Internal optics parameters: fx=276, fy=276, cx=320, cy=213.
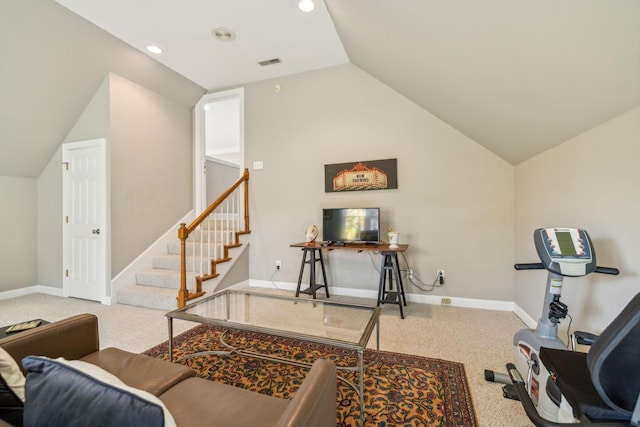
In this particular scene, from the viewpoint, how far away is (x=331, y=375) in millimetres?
1050

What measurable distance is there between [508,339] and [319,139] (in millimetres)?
3200

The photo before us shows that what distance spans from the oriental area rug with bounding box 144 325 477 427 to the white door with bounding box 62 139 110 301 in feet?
6.59

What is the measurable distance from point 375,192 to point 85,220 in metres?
3.92

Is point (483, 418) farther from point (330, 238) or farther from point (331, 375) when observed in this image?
point (330, 238)

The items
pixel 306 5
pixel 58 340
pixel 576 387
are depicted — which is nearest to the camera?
pixel 576 387

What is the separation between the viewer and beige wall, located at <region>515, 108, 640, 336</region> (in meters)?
1.54

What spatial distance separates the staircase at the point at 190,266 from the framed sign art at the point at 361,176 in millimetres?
1409

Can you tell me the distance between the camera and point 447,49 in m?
2.08

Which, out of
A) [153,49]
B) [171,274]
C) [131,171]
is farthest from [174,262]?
[153,49]

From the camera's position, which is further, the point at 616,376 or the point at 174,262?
the point at 174,262

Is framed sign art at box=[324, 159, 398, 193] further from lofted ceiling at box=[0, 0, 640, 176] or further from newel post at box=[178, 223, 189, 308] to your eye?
newel post at box=[178, 223, 189, 308]

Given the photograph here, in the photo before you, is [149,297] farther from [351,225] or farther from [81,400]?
[81,400]

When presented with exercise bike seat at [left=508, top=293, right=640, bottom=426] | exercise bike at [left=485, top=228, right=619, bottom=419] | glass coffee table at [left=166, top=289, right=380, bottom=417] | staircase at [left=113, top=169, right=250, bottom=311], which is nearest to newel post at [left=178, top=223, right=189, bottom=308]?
staircase at [left=113, top=169, right=250, bottom=311]

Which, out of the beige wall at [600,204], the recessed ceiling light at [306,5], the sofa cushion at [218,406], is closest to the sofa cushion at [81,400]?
the sofa cushion at [218,406]
